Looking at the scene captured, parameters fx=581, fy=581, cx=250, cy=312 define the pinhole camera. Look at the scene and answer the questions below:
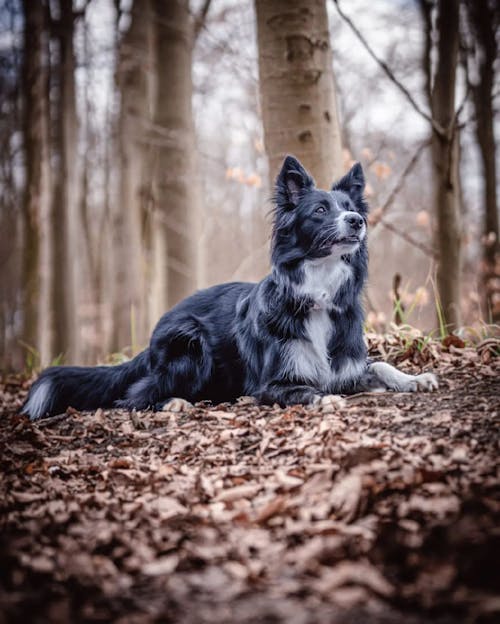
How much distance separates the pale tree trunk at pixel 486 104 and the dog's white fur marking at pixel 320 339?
31.5 feet

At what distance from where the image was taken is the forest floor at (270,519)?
6.20 ft

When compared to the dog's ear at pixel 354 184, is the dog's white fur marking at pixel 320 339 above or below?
below

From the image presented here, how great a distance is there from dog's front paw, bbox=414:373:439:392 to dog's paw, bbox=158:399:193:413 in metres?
1.74

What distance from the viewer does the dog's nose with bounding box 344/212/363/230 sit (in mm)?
4129

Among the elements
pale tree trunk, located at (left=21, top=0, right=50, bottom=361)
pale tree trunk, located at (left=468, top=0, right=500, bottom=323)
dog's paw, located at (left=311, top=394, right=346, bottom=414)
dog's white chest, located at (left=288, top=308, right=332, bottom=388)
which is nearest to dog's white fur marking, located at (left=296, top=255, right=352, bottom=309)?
dog's white chest, located at (left=288, top=308, right=332, bottom=388)

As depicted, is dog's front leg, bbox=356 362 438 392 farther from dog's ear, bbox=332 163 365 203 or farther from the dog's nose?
dog's ear, bbox=332 163 365 203

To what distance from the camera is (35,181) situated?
10.1 m

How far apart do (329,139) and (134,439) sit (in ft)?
11.6

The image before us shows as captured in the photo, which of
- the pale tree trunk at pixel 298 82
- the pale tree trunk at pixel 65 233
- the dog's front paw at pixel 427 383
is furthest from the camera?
the pale tree trunk at pixel 65 233

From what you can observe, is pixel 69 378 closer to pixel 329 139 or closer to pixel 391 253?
pixel 329 139

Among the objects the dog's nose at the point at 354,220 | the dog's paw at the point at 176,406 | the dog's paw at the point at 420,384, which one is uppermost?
the dog's nose at the point at 354,220

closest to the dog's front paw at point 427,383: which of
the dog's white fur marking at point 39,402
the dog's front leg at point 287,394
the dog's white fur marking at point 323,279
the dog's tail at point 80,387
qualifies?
the dog's front leg at point 287,394

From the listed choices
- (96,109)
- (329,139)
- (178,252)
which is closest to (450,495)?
(329,139)

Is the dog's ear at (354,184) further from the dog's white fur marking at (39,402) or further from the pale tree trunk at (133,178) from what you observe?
the pale tree trunk at (133,178)
